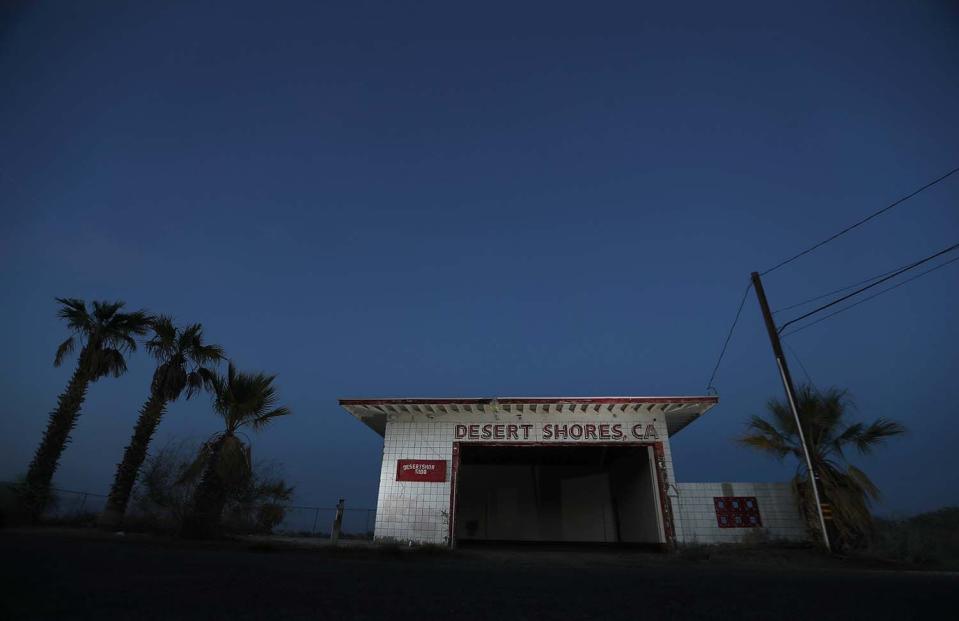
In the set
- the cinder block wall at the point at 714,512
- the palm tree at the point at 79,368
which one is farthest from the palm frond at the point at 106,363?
the cinder block wall at the point at 714,512

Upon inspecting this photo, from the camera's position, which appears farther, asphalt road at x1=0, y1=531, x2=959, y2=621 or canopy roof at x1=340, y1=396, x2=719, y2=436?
canopy roof at x1=340, y1=396, x2=719, y2=436

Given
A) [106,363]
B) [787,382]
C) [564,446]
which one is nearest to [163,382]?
[106,363]

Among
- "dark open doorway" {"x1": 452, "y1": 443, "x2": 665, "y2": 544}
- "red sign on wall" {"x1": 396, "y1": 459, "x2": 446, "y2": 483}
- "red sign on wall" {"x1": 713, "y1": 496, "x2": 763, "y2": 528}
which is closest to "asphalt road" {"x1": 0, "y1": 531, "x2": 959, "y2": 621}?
"red sign on wall" {"x1": 713, "y1": 496, "x2": 763, "y2": 528}

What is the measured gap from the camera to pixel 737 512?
1348 cm

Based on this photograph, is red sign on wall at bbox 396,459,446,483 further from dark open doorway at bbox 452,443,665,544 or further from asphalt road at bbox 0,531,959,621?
asphalt road at bbox 0,531,959,621

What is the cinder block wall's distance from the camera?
43.0 feet

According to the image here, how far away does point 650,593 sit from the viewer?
374 centimetres

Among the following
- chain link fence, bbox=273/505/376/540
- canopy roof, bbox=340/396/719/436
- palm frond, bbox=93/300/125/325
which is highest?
palm frond, bbox=93/300/125/325

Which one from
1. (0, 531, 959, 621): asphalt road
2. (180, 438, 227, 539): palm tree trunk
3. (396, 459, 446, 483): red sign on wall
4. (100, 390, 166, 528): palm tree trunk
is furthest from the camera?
(396, 459, 446, 483): red sign on wall

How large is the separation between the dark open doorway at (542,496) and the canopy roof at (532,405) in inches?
242

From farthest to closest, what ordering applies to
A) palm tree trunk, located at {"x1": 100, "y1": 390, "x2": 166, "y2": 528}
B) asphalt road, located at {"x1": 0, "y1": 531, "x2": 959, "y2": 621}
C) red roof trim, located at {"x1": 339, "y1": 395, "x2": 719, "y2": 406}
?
red roof trim, located at {"x1": 339, "y1": 395, "x2": 719, "y2": 406}, palm tree trunk, located at {"x1": 100, "y1": 390, "x2": 166, "y2": 528}, asphalt road, located at {"x1": 0, "y1": 531, "x2": 959, "y2": 621}

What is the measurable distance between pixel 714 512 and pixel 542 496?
11823mm

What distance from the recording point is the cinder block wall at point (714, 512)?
13095 millimetres

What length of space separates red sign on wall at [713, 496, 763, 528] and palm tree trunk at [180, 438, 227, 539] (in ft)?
48.3
